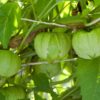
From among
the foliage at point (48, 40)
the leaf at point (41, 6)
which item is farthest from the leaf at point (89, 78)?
the leaf at point (41, 6)

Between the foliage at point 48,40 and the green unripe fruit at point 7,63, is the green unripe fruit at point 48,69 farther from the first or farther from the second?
the green unripe fruit at point 7,63

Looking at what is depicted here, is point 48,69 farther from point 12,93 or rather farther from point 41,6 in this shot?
point 41,6

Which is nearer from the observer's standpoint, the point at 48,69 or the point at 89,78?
the point at 89,78

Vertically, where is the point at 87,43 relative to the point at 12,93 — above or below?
above

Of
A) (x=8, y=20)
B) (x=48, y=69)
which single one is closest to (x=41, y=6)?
(x=8, y=20)

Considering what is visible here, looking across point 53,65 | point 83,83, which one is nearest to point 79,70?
point 83,83

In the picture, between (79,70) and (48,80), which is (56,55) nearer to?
(79,70)

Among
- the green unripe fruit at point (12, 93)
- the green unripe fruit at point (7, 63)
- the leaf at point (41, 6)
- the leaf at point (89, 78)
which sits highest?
the leaf at point (41, 6)
